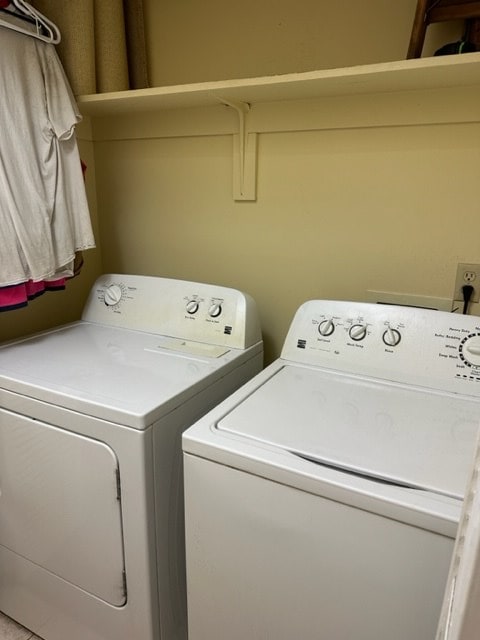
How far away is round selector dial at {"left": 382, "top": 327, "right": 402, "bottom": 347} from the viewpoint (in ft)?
4.11

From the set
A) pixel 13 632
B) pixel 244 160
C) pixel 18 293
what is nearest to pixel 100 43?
pixel 244 160

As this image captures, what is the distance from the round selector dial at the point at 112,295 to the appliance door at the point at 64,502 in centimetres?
58

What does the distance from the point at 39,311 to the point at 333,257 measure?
3.83ft

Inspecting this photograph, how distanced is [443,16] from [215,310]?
1031 millimetres

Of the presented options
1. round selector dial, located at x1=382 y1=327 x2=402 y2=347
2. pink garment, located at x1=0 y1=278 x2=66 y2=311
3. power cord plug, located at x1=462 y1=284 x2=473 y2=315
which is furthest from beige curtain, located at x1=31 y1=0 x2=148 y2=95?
power cord plug, located at x1=462 y1=284 x2=473 y2=315

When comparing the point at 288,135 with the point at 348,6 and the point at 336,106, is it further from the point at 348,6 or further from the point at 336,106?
the point at 348,6

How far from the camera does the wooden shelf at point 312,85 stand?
1.11 meters

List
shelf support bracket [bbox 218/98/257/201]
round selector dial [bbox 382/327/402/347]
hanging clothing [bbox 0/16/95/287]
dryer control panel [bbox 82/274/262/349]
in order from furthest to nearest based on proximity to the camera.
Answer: shelf support bracket [bbox 218/98/257/201] < dryer control panel [bbox 82/274/262/349] < hanging clothing [bbox 0/16/95/287] < round selector dial [bbox 382/327/402/347]

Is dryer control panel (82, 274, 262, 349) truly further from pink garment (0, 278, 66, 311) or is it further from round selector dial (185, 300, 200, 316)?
pink garment (0, 278, 66, 311)

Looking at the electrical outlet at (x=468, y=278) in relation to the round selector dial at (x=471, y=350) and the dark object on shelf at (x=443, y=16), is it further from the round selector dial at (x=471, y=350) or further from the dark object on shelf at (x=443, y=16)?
the dark object on shelf at (x=443, y=16)

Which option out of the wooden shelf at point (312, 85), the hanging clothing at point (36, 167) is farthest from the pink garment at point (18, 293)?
the wooden shelf at point (312, 85)

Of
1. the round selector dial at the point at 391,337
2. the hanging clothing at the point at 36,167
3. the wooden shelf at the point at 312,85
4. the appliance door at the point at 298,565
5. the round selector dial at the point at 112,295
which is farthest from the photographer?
the round selector dial at the point at 112,295

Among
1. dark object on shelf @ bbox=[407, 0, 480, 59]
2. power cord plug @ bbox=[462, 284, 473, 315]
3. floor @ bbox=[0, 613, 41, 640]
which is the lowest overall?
floor @ bbox=[0, 613, 41, 640]

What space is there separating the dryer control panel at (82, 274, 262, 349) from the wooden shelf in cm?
61
